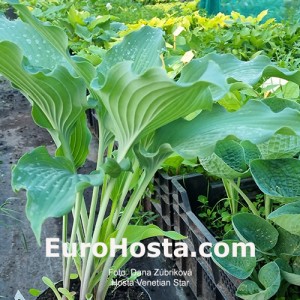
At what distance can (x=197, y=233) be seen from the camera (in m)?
1.39

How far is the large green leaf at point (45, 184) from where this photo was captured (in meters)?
0.73

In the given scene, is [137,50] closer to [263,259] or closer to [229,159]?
A: [229,159]

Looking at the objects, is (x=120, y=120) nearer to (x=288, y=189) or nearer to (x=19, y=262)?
(x=288, y=189)

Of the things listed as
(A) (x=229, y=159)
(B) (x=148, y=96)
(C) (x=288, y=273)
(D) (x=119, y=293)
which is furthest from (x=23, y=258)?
(B) (x=148, y=96)

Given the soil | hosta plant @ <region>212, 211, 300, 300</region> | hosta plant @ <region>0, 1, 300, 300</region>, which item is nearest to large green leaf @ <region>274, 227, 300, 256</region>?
hosta plant @ <region>212, 211, 300, 300</region>

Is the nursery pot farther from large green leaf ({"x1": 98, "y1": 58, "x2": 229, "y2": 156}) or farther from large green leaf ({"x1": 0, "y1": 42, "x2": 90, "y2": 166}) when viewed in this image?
large green leaf ({"x1": 98, "y1": 58, "x2": 229, "y2": 156})

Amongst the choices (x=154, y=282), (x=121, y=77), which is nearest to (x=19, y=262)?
(x=154, y=282)

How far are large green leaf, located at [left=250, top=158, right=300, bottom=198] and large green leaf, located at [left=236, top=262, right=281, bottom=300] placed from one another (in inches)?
6.4

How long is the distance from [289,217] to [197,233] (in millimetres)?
470

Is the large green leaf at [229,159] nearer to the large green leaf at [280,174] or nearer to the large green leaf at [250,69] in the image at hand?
the large green leaf at [280,174]

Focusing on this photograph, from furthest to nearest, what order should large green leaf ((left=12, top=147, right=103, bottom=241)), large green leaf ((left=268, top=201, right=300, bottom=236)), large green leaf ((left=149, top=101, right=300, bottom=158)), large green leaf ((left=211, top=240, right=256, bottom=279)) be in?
large green leaf ((left=211, top=240, right=256, bottom=279)) → large green leaf ((left=268, top=201, right=300, bottom=236)) → large green leaf ((left=149, top=101, right=300, bottom=158)) → large green leaf ((left=12, top=147, right=103, bottom=241))

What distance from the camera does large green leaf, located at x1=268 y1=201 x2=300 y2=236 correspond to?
954 mm

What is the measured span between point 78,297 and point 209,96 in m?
0.63

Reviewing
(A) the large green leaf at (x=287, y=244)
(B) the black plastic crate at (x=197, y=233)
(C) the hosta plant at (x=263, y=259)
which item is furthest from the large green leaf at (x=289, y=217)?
(B) the black plastic crate at (x=197, y=233)
